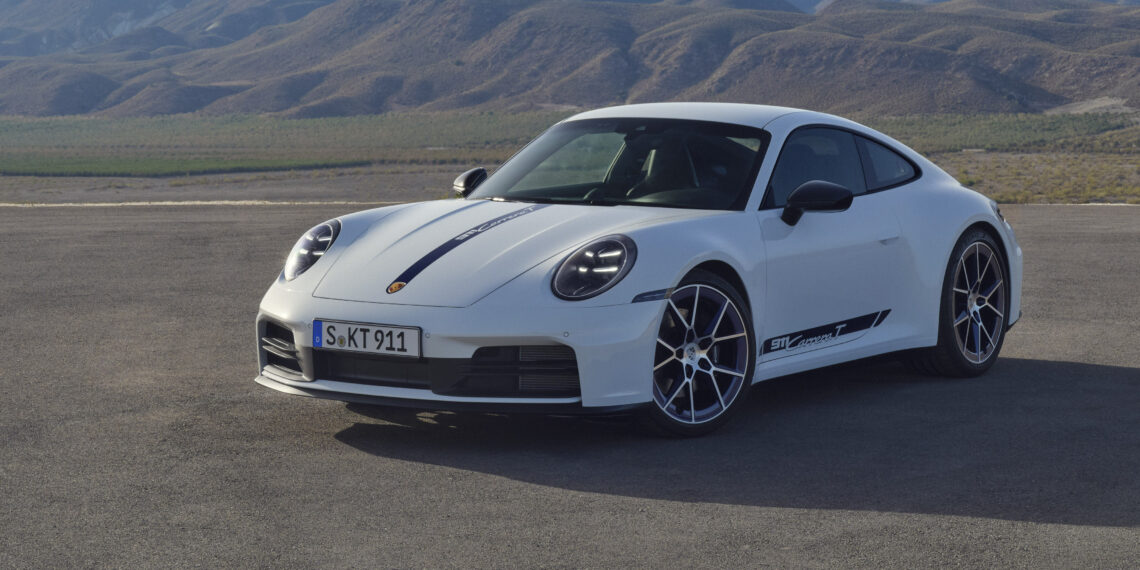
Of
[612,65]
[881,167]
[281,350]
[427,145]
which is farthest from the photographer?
[612,65]

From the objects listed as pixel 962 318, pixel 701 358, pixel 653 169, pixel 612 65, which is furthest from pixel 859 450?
pixel 612 65

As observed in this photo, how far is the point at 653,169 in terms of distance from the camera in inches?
263

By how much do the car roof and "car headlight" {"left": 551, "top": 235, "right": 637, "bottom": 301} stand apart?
4.49ft

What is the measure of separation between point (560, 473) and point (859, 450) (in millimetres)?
1302

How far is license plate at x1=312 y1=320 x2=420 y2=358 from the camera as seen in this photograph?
549 centimetres

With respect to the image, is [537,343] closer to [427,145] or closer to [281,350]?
[281,350]

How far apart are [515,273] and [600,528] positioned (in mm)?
1477

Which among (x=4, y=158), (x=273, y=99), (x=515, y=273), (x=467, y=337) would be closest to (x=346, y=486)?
(x=467, y=337)

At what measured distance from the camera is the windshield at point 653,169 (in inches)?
254

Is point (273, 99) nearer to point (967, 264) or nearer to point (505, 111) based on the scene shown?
point (505, 111)

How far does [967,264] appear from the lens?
24.9 ft

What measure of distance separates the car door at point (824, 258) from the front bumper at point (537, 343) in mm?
876

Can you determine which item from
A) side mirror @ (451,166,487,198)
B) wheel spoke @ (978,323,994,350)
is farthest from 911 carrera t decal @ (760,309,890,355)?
side mirror @ (451,166,487,198)

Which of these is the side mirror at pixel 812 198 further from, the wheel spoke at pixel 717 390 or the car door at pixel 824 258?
the wheel spoke at pixel 717 390
